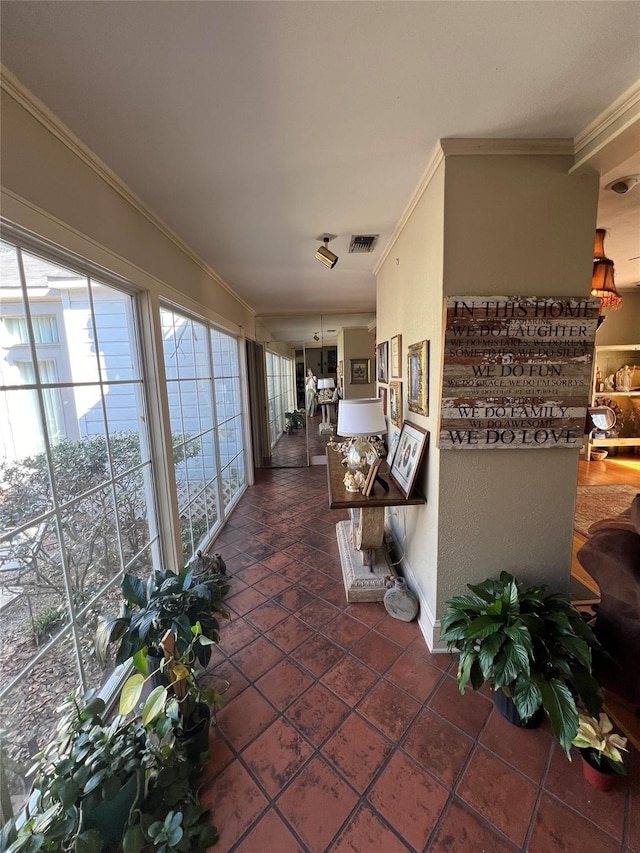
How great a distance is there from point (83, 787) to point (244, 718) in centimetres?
69

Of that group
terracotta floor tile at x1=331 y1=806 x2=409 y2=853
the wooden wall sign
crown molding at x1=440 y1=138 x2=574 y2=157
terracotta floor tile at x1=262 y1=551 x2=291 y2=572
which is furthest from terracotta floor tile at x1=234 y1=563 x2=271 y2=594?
crown molding at x1=440 y1=138 x2=574 y2=157

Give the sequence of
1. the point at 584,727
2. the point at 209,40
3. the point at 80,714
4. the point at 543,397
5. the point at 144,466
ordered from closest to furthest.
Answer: the point at 209,40
the point at 80,714
the point at 584,727
the point at 543,397
the point at 144,466

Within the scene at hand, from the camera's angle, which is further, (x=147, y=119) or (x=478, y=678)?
(x=478, y=678)

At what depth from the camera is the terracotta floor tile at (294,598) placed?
7.19 feet

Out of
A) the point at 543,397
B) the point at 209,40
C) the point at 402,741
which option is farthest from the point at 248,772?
the point at 209,40

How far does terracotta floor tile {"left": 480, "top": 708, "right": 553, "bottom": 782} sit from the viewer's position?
50.4 inches

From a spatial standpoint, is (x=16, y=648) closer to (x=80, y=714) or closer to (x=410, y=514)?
(x=80, y=714)

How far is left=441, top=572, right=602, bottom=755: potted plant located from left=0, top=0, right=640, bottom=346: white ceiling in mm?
1917

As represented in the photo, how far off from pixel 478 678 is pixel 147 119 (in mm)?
2566

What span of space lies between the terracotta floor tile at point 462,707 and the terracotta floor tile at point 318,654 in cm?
52

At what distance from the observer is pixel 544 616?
1471mm

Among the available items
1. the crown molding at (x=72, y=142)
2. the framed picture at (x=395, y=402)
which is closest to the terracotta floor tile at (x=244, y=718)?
the framed picture at (x=395, y=402)

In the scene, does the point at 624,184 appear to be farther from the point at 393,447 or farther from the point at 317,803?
the point at 317,803

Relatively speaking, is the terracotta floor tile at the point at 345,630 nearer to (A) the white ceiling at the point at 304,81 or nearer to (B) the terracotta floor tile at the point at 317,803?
(B) the terracotta floor tile at the point at 317,803
